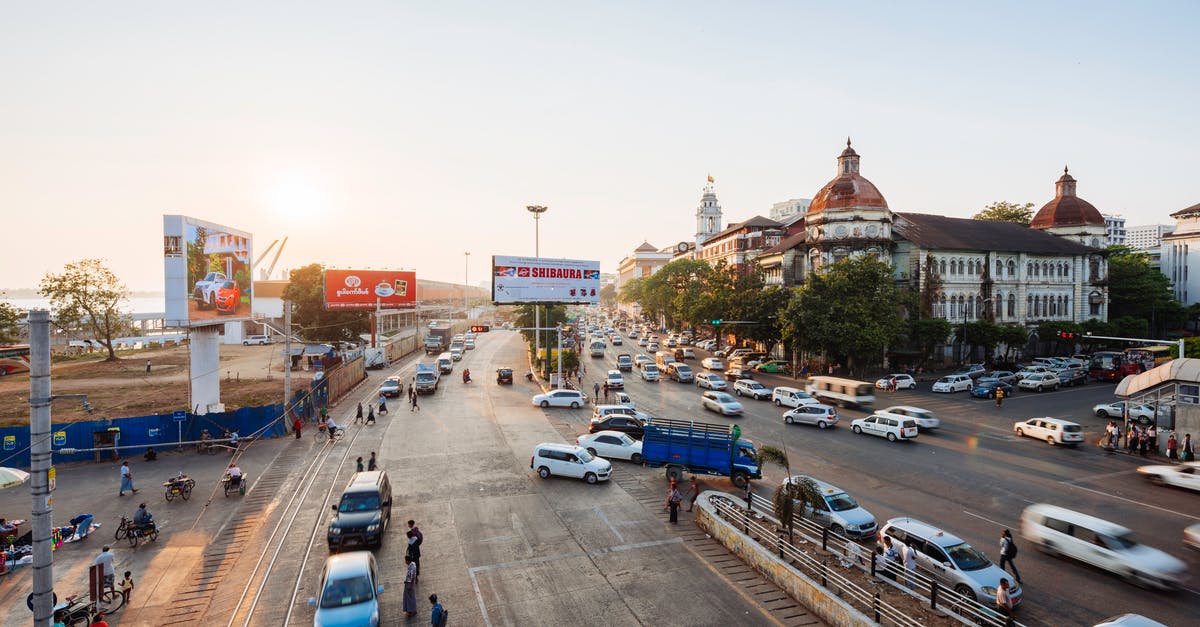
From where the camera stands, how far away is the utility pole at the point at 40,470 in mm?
9414

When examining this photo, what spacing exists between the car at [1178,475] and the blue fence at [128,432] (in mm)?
40717

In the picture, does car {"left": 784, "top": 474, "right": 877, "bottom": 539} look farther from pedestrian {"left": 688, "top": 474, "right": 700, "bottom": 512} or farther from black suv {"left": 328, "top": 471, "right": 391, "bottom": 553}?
black suv {"left": 328, "top": 471, "right": 391, "bottom": 553}

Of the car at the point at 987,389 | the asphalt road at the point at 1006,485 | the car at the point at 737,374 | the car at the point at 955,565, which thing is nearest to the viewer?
the car at the point at 955,565

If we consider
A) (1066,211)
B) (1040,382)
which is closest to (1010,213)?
(1066,211)

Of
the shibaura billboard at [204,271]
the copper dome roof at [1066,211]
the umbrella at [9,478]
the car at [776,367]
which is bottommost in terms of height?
the car at [776,367]

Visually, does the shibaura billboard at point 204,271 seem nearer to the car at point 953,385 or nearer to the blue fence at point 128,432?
the blue fence at point 128,432

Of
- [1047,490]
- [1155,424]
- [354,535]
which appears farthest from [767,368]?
[354,535]


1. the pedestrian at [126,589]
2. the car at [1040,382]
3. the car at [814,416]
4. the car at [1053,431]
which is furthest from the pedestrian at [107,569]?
the car at [1040,382]

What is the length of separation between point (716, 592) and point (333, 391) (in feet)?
117

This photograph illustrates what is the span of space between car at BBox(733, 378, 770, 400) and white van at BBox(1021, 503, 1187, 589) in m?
25.5

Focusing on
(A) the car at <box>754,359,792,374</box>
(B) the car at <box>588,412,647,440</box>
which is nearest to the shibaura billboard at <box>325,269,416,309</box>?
(A) the car at <box>754,359,792,374</box>

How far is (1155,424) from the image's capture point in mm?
29219

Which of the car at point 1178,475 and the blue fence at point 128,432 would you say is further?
the blue fence at point 128,432

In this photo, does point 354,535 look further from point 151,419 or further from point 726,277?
point 726,277
